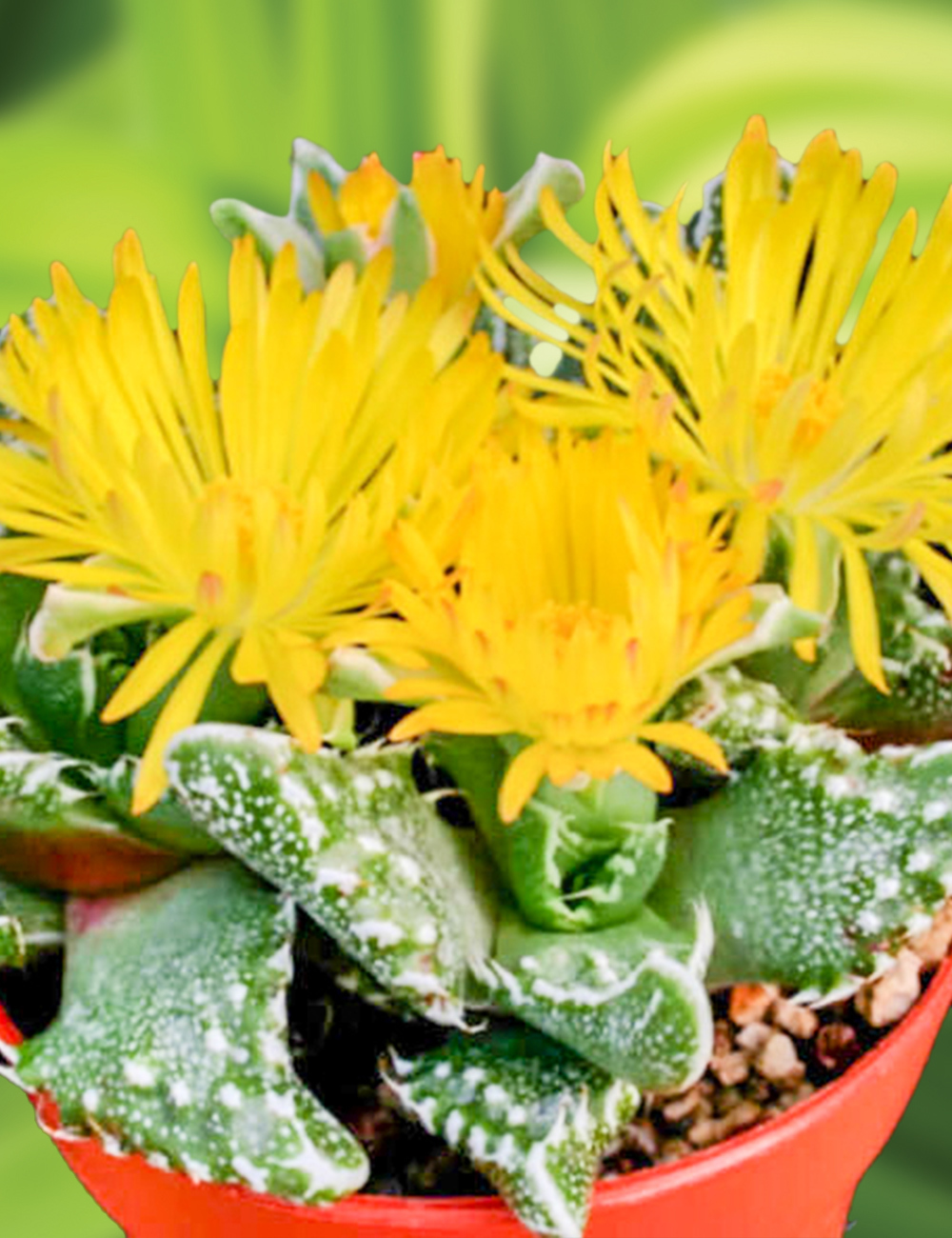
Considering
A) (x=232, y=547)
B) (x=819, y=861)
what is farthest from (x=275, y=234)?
(x=819, y=861)

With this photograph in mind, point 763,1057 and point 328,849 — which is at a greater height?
point 328,849

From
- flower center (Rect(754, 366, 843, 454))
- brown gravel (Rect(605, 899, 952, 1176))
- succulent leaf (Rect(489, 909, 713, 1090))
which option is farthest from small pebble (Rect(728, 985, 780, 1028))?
A: flower center (Rect(754, 366, 843, 454))

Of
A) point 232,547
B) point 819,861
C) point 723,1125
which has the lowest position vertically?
point 723,1125

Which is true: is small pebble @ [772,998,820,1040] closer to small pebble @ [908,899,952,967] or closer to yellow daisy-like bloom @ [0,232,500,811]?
small pebble @ [908,899,952,967]

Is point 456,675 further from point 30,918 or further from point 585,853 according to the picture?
point 30,918

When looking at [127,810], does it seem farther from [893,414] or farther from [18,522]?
[893,414]

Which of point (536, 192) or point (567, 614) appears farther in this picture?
point (536, 192)
